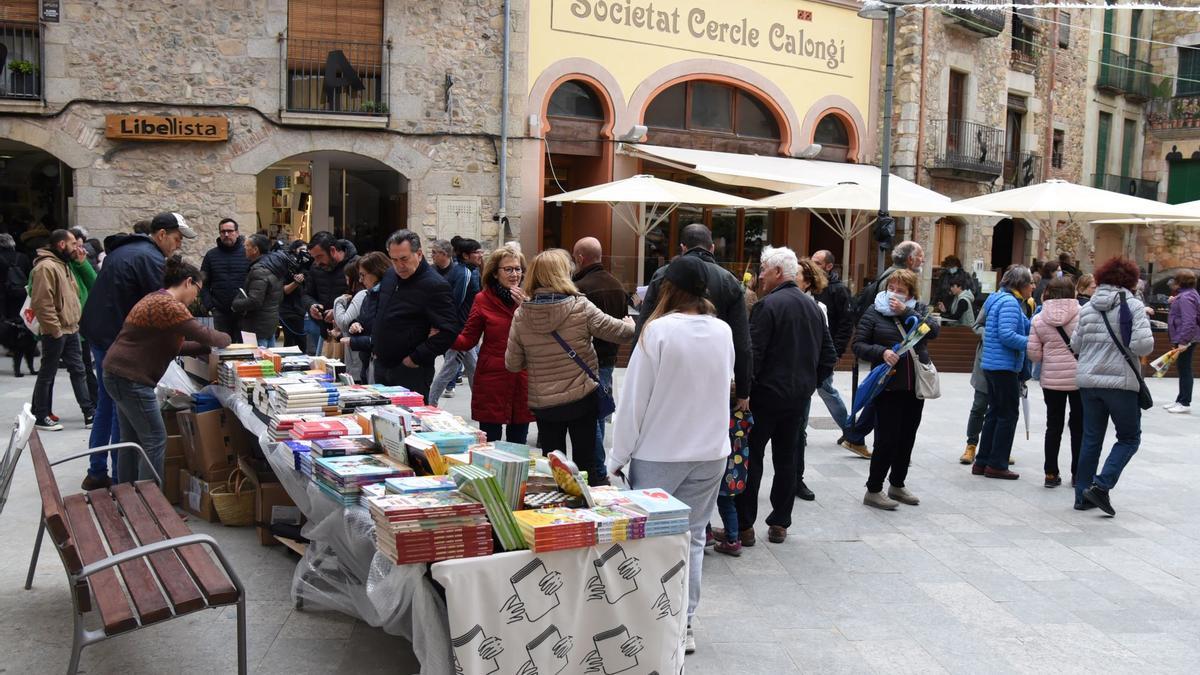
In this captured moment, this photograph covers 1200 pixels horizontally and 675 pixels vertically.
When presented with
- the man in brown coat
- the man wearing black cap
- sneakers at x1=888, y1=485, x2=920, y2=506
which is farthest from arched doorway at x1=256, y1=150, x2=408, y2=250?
sneakers at x1=888, y1=485, x2=920, y2=506

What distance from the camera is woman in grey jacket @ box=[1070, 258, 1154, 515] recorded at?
650 cm

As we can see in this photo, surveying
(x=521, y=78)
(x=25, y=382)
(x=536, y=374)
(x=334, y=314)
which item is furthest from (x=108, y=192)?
(x=536, y=374)

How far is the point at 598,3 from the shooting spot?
1633 centimetres

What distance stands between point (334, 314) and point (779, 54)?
506 inches

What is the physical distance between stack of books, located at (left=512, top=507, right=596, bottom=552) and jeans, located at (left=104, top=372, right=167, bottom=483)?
2.79m

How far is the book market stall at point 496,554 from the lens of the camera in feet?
10.9

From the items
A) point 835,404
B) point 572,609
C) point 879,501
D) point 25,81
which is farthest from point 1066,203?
point 25,81

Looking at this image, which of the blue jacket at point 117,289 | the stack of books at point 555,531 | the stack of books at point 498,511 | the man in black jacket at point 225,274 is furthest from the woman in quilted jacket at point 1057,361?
the man in black jacket at point 225,274

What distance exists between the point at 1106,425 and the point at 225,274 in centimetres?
740

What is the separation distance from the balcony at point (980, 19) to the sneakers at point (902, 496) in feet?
49.8

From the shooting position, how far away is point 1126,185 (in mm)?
26000

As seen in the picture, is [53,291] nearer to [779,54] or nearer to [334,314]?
[334,314]

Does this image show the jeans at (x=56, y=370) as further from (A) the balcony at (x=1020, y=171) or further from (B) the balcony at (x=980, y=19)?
(A) the balcony at (x=1020, y=171)

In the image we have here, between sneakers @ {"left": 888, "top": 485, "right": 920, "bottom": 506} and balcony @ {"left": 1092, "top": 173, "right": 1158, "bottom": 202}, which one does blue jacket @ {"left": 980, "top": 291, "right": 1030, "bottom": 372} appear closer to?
sneakers @ {"left": 888, "top": 485, "right": 920, "bottom": 506}
